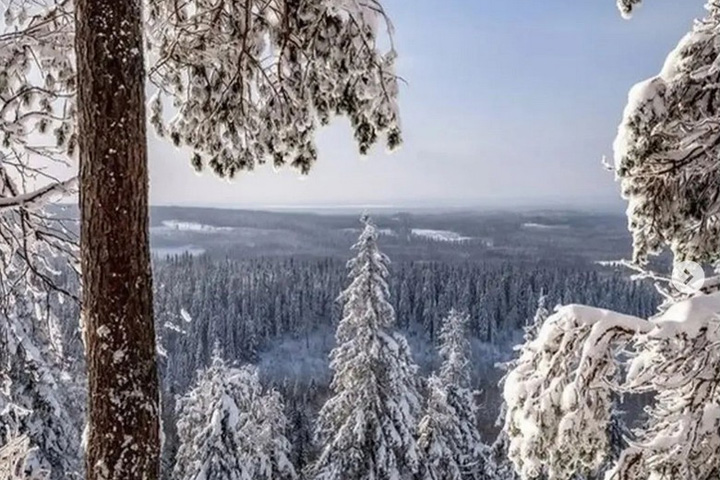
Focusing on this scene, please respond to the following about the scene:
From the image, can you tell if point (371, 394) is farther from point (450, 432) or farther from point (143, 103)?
point (143, 103)

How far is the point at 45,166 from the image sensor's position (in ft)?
13.6

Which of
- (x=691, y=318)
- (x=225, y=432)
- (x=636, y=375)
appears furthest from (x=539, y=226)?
(x=691, y=318)

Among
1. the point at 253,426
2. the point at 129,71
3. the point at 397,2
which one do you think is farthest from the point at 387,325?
the point at 129,71

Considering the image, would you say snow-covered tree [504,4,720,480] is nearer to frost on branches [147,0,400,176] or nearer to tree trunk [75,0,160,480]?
frost on branches [147,0,400,176]

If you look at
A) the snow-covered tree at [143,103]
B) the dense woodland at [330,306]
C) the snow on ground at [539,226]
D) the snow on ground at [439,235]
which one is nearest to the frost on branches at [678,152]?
the snow-covered tree at [143,103]

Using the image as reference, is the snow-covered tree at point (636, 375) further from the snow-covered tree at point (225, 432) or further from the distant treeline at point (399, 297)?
the distant treeline at point (399, 297)

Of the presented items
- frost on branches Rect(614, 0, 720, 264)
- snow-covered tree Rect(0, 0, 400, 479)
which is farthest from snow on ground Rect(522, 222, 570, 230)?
snow-covered tree Rect(0, 0, 400, 479)

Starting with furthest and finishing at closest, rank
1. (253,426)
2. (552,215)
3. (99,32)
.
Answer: (552,215) < (253,426) < (99,32)

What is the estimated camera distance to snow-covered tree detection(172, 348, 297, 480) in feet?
47.0

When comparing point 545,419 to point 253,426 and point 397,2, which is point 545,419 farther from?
point 253,426

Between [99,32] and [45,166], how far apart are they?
161 centimetres

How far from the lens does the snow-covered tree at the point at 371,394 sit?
1453 cm

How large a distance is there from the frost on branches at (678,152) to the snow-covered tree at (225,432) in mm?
11073

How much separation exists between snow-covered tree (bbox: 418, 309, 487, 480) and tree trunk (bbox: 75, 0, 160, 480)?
44.3 ft
